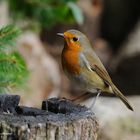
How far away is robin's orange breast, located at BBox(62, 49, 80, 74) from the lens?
6.12 meters

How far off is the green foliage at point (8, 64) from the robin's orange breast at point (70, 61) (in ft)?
1.22

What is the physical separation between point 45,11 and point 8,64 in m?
3.59

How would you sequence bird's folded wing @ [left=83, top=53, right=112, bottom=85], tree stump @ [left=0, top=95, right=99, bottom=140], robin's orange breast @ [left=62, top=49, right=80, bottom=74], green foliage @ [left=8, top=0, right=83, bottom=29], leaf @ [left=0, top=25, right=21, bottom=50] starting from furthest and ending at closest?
green foliage @ [left=8, top=0, right=83, bottom=29], bird's folded wing @ [left=83, top=53, right=112, bottom=85], robin's orange breast @ [left=62, top=49, right=80, bottom=74], leaf @ [left=0, top=25, right=21, bottom=50], tree stump @ [left=0, top=95, right=99, bottom=140]

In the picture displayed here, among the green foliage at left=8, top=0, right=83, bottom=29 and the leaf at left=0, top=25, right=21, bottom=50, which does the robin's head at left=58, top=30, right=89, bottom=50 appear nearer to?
the leaf at left=0, top=25, right=21, bottom=50

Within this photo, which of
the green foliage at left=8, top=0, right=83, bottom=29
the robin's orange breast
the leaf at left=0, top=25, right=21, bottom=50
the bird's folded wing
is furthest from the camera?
the green foliage at left=8, top=0, right=83, bottom=29

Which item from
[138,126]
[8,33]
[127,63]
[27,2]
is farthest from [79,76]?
[127,63]

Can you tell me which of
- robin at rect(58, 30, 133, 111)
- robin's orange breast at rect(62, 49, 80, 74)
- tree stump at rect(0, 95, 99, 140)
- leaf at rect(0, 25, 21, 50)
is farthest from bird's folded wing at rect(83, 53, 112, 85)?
tree stump at rect(0, 95, 99, 140)

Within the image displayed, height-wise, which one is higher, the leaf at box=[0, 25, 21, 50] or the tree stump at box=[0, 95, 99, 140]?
the leaf at box=[0, 25, 21, 50]

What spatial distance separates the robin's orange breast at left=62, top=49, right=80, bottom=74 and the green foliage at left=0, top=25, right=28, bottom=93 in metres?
0.37

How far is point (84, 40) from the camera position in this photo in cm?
621

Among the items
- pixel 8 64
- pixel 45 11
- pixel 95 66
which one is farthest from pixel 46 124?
pixel 45 11

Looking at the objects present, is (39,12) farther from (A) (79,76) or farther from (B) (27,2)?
(A) (79,76)

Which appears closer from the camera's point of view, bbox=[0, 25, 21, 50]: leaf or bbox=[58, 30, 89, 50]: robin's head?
bbox=[0, 25, 21, 50]: leaf

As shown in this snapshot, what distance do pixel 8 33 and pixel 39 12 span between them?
368cm
